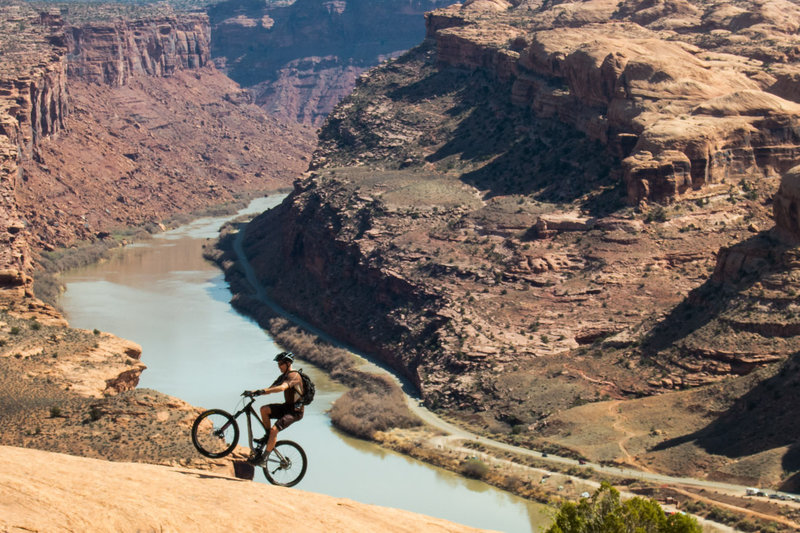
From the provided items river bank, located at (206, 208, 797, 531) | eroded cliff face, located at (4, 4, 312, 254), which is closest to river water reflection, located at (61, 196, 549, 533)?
river bank, located at (206, 208, 797, 531)

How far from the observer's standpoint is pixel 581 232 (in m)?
74.4

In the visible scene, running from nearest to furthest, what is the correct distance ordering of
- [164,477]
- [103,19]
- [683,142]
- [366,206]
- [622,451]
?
[164,477]
[622,451]
[683,142]
[366,206]
[103,19]

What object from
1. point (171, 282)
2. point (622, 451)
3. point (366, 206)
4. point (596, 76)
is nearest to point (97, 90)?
point (171, 282)

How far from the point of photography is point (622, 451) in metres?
53.5

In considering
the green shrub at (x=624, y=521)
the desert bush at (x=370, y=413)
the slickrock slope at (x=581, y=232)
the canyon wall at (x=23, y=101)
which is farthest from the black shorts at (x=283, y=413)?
the canyon wall at (x=23, y=101)

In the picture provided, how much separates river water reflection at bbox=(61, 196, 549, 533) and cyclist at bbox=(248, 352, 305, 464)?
2272 centimetres

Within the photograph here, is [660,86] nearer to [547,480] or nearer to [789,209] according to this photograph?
[789,209]

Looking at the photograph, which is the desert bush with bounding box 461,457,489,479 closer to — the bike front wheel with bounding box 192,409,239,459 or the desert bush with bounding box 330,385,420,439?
the desert bush with bounding box 330,385,420,439

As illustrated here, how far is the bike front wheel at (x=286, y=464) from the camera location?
24.9m

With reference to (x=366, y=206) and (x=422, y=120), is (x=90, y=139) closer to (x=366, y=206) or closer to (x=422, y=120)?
(x=422, y=120)

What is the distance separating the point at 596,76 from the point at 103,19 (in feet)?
417

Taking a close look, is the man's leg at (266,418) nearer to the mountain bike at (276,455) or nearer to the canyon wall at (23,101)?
the mountain bike at (276,455)

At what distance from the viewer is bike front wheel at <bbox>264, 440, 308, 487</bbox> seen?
81.7ft

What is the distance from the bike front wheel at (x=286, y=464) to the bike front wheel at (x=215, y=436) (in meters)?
0.89
